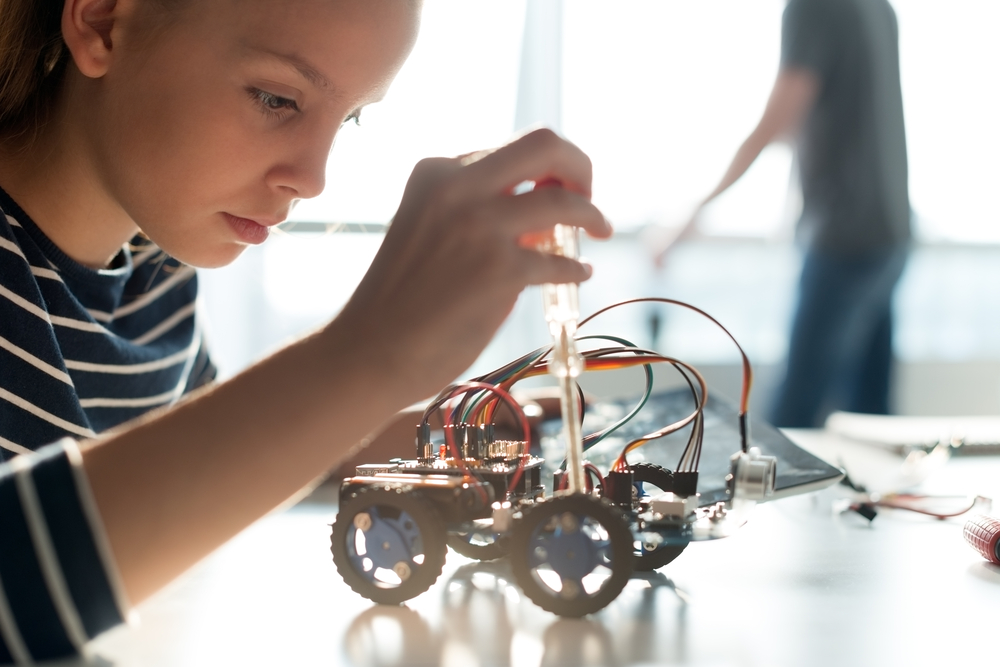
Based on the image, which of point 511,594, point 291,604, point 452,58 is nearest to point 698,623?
point 511,594

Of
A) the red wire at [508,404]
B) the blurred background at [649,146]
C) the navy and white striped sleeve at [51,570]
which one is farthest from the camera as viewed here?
the blurred background at [649,146]

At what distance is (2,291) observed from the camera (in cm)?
66

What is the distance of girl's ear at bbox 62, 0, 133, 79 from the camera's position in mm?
689

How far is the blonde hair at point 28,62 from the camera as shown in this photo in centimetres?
74

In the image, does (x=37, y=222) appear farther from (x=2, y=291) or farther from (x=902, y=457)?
(x=902, y=457)

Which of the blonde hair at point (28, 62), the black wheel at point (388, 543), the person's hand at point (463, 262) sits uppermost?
the blonde hair at point (28, 62)

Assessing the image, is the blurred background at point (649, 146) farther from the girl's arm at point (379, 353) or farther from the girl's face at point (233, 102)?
the girl's arm at point (379, 353)

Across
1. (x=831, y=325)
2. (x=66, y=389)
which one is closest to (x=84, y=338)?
(x=66, y=389)

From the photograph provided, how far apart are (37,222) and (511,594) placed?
0.64 m

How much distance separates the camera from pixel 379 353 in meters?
0.40

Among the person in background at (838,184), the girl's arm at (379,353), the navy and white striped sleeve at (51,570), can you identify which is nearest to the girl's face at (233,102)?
the girl's arm at (379,353)

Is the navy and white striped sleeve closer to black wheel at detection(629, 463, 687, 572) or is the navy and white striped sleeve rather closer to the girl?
the girl

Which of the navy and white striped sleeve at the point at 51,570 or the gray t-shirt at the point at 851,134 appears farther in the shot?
the gray t-shirt at the point at 851,134

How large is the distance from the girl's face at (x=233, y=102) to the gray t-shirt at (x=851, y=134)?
153cm
